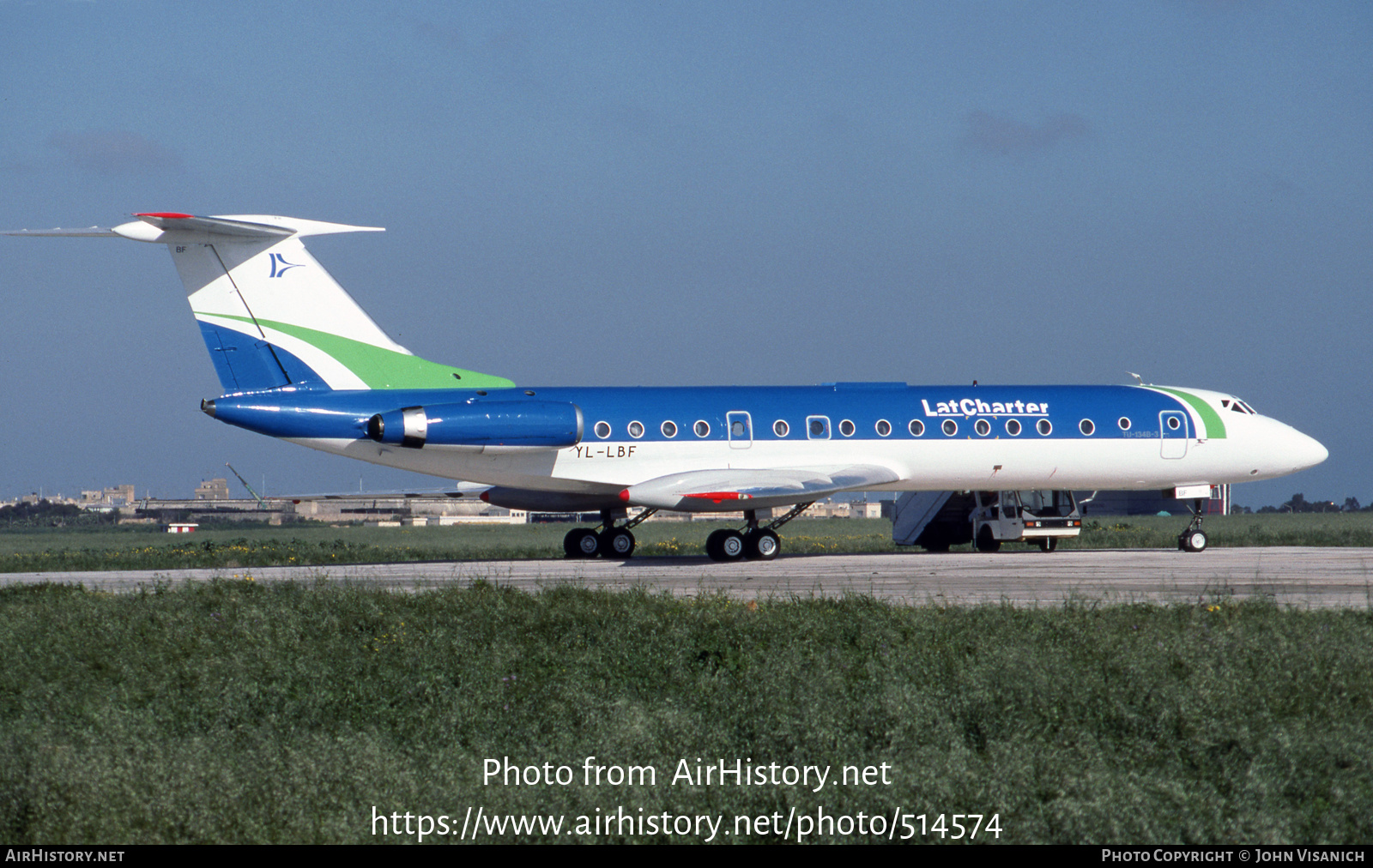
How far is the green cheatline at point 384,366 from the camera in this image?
22.7 meters

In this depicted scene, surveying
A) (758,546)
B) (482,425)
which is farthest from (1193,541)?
(482,425)

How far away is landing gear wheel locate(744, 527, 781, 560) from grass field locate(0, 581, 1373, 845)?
1240 centimetres

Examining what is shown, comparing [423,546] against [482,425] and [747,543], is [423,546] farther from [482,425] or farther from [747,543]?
[747,543]

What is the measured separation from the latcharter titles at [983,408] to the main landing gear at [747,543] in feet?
12.2

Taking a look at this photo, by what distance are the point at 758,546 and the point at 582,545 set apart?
4520mm

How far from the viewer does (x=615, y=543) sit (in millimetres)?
26625

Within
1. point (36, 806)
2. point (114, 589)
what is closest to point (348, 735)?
point (36, 806)

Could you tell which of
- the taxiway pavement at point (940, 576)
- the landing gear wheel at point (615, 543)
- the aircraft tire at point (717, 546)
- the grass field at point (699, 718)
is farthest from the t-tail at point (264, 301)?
the grass field at point (699, 718)

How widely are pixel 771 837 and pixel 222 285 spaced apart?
19175 millimetres

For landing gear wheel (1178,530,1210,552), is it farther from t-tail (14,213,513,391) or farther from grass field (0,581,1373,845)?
t-tail (14,213,513,391)

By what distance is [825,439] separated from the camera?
24938 mm

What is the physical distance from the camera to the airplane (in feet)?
73.0

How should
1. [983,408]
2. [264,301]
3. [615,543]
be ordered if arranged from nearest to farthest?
[264,301]
[983,408]
[615,543]
